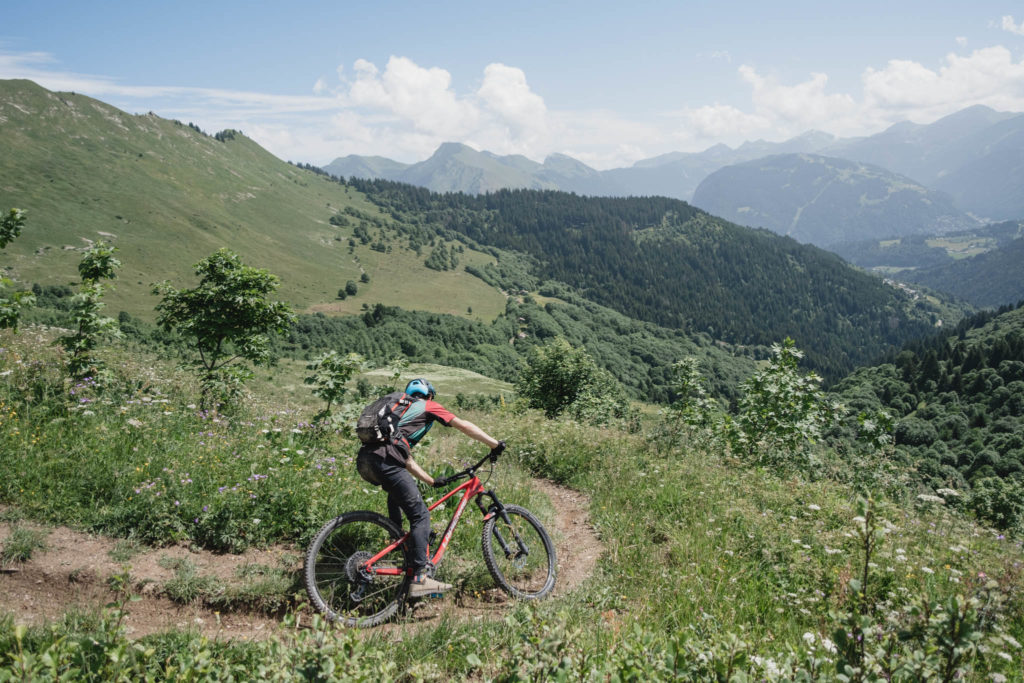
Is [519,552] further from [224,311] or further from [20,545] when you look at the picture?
[224,311]

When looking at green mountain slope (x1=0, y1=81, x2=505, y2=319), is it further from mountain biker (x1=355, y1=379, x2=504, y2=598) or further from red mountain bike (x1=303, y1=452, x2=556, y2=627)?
mountain biker (x1=355, y1=379, x2=504, y2=598)

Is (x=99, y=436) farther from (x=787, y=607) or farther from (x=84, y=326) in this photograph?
(x=787, y=607)

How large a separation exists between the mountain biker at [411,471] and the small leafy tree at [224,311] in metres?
8.77

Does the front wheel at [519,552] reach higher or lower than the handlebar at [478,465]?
lower

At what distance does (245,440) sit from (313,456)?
1169mm

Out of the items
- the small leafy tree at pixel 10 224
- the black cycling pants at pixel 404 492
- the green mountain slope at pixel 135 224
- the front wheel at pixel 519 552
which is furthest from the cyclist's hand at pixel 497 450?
the green mountain slope at pixel 135 224

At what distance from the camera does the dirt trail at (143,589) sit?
4.71 metres

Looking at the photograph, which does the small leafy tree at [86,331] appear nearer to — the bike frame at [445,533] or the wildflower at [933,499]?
the bike frame at [445,533]

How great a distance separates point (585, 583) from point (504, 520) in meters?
1.16

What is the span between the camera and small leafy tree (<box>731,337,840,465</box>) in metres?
12.0

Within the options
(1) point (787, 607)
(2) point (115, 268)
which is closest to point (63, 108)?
(2) point (115, 268)

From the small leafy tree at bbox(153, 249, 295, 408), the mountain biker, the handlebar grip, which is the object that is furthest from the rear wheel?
the small leafy tree at bbox(153, 249, 295, 408)

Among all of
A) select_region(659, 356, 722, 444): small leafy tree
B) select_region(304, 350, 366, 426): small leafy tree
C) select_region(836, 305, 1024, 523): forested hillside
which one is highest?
select_region(304, 350, 366, 426): small leafy tree

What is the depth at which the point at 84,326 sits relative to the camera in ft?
31.8
